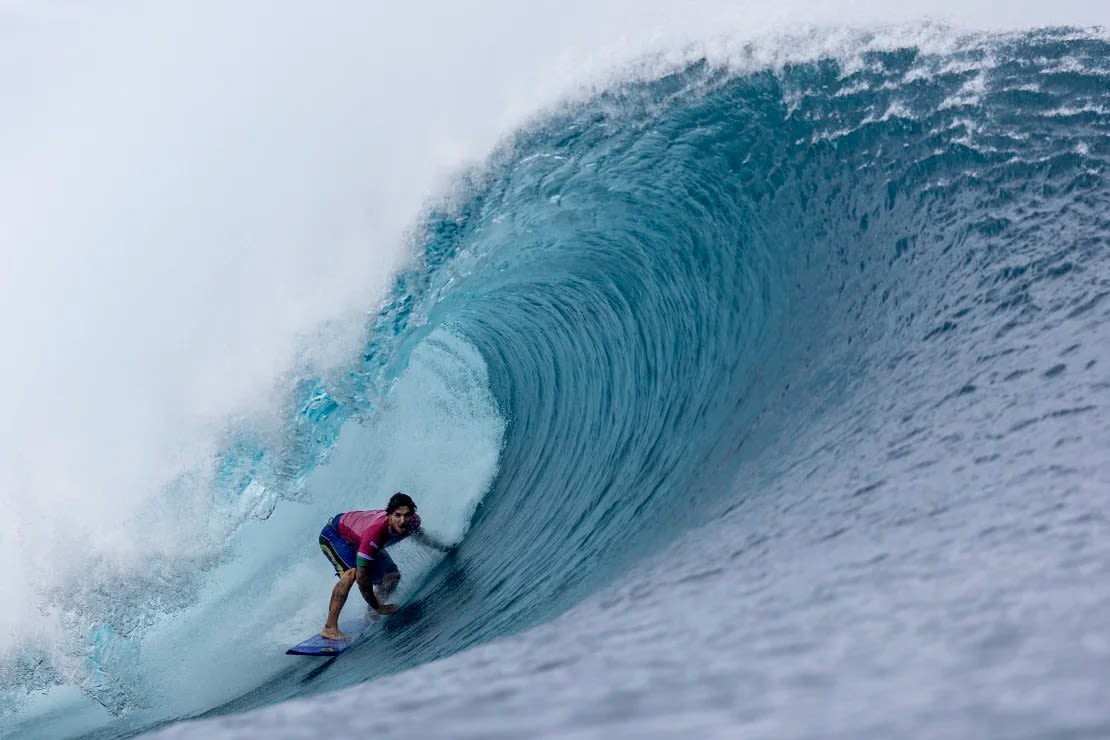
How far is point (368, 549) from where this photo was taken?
5680mm

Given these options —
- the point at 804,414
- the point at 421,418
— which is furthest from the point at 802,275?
the point at 421,418

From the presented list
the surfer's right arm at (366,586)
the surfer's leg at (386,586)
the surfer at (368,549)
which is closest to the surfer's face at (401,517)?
the surfer at (368,549)

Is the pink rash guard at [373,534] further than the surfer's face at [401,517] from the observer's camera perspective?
Yes

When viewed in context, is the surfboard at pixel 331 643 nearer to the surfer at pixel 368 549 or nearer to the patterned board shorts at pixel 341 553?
the surfer at pixel 368 549

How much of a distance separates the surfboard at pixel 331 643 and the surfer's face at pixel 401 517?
798 millimetres

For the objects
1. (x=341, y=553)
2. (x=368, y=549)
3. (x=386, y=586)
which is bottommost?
(x=386, y=586)

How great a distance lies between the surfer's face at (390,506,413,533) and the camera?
5531mm

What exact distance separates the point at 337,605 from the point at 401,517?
Answer: 78cm

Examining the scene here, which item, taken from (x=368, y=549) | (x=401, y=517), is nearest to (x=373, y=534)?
(x=368, y=549)

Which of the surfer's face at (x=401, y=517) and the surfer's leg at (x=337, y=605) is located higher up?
the surfer's face at (x=401, y=517)

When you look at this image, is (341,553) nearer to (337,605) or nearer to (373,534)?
(337,605)

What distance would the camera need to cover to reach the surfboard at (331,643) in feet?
19.1

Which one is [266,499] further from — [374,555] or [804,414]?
[804,414]

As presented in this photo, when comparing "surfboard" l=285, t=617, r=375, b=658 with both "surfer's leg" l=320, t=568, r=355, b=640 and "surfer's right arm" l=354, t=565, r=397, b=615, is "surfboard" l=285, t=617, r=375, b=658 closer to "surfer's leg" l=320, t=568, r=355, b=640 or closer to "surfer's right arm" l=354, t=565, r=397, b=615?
"surfer's leg" l=320, t=568, r=355, b=640
